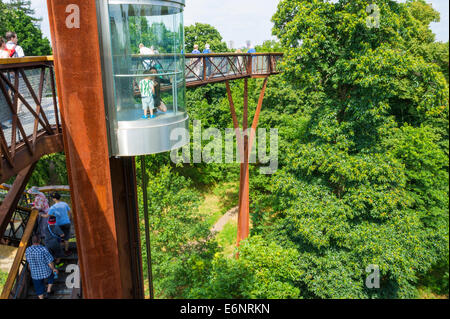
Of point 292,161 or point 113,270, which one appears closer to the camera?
point 113,270

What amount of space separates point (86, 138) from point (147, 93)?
4.26 feet

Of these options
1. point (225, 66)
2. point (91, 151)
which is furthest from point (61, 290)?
point (225, 66)

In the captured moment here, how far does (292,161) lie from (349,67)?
373 cm

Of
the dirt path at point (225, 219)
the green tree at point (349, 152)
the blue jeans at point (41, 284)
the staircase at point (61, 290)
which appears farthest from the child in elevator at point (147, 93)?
the dirt path at point (225, 219)

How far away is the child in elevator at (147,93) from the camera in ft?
11.8

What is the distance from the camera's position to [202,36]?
2269 centimetres

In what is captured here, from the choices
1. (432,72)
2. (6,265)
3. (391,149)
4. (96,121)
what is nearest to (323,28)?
(432,72)

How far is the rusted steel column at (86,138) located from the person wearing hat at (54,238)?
4445 millimetres

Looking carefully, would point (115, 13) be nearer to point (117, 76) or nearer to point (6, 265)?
point (117, 76)

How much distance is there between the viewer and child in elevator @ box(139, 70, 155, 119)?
3.59 meters

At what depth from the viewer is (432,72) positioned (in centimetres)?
1020

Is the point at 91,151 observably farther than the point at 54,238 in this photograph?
No

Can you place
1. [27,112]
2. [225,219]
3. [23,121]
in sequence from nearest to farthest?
[23,121] → [27,112] → [225,219]

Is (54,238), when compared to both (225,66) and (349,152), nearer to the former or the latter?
(225,66)
